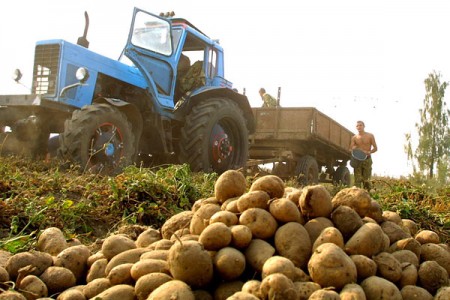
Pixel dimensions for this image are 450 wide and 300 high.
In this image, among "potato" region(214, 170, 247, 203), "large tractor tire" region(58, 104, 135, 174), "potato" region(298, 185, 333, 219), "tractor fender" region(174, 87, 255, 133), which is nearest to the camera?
"potato" region(298, 185, 333, 219)

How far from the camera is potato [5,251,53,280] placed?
7.83ft

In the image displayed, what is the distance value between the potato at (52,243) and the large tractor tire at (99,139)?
270cm

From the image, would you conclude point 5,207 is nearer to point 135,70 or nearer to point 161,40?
point 135,70

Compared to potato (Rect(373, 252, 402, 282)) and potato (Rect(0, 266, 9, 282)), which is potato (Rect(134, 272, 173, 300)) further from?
potato (Rect(373, 252, 402, 282))

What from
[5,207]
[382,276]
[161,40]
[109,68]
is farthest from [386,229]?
[161,40]

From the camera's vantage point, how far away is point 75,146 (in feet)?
19.4

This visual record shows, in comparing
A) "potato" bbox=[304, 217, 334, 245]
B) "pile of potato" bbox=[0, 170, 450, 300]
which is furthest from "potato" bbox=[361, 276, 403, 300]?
"potato" bbox=[304, 217, 334, 245]

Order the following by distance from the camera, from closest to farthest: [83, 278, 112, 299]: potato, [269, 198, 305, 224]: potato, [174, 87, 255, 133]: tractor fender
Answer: [83, 278, 112, 299]: potato < [269, 198, 305, 224]: potato < [174, 87, 255, 133]: tractor fender

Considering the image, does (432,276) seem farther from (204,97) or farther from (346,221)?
(204,97)

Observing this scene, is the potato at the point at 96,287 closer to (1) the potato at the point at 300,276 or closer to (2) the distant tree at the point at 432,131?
(1) the potato at the point at 300,276

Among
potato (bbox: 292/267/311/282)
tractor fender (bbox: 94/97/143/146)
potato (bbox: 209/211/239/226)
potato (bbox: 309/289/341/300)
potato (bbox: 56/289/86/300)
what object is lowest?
potato (bbox: 56/289/86/300)

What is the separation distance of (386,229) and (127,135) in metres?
4.47

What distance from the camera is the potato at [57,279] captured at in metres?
2.34

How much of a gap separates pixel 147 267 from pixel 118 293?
0.18 m
